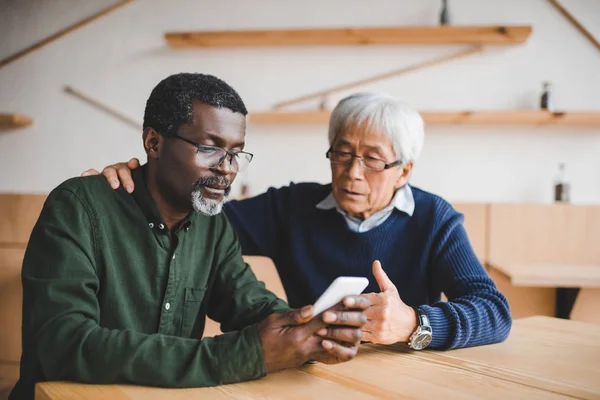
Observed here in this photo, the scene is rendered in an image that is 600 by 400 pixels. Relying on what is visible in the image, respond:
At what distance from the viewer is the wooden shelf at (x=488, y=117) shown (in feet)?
11.0

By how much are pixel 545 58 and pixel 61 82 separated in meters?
3.60

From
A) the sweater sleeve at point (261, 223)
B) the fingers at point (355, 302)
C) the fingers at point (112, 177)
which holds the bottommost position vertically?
the fingers at point (355, 302)

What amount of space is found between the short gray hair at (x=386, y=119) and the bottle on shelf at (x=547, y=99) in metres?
2.16

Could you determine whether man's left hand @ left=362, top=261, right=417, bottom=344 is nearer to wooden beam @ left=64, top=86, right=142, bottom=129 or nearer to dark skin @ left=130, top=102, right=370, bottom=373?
dark skin @ left=130, top=102, right=370, bottom=373

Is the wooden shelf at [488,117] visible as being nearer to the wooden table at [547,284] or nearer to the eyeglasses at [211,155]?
the wooden table at [547,284]

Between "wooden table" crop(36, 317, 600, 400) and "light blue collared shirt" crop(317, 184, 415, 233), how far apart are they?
555 mm

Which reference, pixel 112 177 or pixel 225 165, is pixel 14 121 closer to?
pixel 112 177

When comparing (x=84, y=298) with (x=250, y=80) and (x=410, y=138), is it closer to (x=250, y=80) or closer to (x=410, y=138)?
(x=410, y=138)

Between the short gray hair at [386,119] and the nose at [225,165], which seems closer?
the nose at [225,165]

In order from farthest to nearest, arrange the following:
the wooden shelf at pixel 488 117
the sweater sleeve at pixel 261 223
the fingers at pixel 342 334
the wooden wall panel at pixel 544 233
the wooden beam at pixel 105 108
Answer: the wooden beam at pixel 105 108 < the wooden shelf at pixel 488 117 < the wooden wall panel at pixel 544 233 < the sweater sleeve at pixel 261 223 < the fingers at pixel 342 334

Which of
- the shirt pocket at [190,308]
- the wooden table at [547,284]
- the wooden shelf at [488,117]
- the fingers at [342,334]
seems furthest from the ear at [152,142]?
the wooden shelf at [488,117]

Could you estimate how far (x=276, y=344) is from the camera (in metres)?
0.96

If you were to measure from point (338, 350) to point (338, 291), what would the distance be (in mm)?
117

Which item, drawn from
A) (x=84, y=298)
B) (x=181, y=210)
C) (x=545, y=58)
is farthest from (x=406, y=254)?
(x=545, y=58)
